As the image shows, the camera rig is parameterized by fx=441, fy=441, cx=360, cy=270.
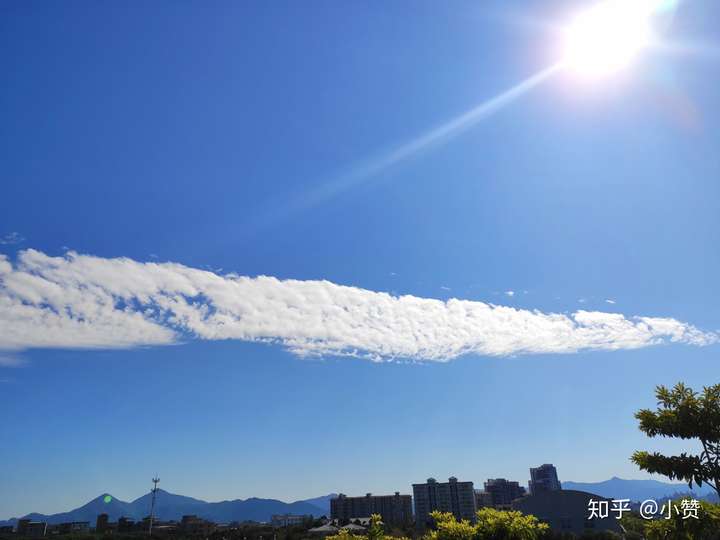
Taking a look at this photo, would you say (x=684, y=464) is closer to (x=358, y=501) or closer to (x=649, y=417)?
(x=649, y=417)

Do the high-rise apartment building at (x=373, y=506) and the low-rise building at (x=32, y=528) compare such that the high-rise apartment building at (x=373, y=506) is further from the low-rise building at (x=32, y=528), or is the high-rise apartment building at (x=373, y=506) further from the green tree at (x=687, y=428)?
the green tree at (x=687, y=428)

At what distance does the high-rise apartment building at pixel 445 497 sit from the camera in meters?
128

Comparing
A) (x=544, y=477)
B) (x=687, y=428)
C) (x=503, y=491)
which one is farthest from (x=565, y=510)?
(x=544, y=477)

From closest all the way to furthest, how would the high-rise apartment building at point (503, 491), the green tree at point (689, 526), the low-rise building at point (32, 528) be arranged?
the green tree at point (689, 526) → the low-rise building at point (32, 528) → the high-rise apartment building at point (503, 491)

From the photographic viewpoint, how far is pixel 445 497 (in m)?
131

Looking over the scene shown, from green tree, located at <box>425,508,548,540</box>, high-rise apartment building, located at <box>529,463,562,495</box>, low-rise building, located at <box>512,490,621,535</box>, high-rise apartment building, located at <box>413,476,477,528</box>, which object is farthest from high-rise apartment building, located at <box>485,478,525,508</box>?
green tree, located at <box>425,508,548,540</box>

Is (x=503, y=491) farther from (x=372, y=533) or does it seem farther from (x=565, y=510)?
(x=372, y=533)

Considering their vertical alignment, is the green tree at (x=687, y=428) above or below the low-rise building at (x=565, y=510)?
above

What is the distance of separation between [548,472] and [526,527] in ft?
669

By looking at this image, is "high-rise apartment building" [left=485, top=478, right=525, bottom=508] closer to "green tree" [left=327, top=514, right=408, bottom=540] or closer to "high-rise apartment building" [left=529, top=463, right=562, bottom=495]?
"high-rise apartment building" [left=529, top=463, right=562, bottom=495]

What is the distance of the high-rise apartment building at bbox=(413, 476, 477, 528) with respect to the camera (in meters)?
128

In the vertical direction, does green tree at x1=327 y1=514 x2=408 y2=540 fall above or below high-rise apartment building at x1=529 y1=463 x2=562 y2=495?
above

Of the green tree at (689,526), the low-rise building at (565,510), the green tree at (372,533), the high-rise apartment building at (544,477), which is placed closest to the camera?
the green tree at (689,526)

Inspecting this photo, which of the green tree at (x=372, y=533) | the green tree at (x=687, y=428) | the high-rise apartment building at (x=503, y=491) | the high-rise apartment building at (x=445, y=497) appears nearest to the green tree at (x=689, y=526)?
the green tree at (x=687, y=428)
